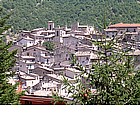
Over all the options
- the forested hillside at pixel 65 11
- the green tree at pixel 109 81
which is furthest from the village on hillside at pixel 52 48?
the green tree at pixel 109 81

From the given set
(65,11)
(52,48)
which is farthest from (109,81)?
(65,11)

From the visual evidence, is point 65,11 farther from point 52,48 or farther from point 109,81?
point 109,81

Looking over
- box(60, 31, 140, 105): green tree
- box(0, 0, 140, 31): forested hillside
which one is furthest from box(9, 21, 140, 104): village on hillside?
box(60, 31, 140, 105): green tree

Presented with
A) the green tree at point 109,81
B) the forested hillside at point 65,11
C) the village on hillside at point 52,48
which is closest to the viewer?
the green tree at point 109,81

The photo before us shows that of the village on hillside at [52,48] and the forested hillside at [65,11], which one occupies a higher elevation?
the forested hillside at [65,11]

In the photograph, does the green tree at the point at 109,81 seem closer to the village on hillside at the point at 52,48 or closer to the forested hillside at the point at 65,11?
the village on hillside at the point at 52,48

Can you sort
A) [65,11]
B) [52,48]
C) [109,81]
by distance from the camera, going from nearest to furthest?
[109,81]
[52,48]
[65,11]
